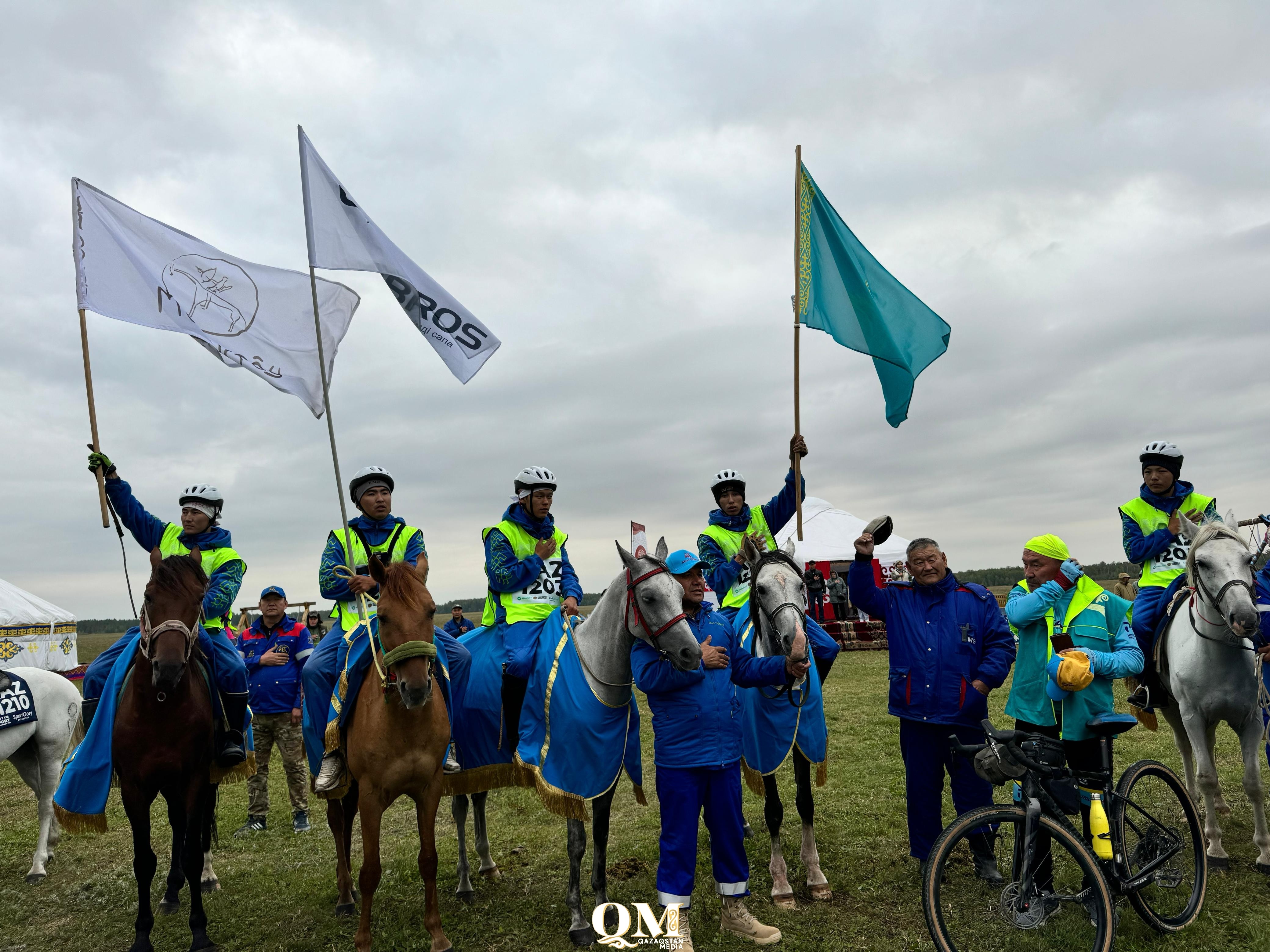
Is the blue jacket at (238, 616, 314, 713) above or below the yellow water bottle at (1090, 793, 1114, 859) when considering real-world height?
above

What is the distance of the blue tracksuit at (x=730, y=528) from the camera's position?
759cm

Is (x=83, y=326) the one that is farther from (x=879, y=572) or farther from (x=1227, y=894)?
(x=879, y=572)

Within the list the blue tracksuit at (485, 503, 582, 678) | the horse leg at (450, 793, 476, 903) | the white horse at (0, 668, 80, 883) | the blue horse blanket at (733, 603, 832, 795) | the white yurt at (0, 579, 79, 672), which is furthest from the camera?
the white yurt at (0, 579, 79, 672)

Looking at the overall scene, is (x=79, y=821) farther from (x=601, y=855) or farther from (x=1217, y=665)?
(x=1217, y=665)

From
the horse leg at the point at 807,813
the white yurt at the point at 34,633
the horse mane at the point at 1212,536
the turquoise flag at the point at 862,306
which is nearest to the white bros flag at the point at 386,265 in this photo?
the turquoise flag at the point at 862,306

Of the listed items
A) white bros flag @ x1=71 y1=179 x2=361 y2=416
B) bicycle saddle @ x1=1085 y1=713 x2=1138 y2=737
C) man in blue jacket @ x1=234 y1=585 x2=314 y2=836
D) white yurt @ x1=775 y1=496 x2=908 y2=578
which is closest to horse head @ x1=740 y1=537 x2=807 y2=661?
bicycle saddle @ x1=1085 y1=713 x2=1138 y2=737

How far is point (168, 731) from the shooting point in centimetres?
578

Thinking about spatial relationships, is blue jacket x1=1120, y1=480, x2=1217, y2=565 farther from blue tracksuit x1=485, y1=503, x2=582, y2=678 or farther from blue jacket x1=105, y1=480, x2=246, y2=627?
blue jacket x1=105, y1=480, x2=246, y2=627

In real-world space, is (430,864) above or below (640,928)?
above

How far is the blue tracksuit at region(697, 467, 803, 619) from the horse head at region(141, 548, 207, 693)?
4115 millimetres

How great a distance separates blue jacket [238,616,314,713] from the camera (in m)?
9.26

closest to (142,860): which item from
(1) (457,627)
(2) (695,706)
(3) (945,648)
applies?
(2) (695,706)

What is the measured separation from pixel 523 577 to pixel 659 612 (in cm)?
207

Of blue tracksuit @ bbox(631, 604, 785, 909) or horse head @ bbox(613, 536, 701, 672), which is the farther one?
blue tracksuit @ bbox(631, 604, 785, 909)
